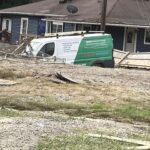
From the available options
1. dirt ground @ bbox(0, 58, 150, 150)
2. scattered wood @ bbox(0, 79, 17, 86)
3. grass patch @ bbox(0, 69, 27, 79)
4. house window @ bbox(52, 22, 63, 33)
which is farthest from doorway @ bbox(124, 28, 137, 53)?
scattered wood @ bbox(0, 79, 17, 86)

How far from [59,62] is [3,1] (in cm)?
4395

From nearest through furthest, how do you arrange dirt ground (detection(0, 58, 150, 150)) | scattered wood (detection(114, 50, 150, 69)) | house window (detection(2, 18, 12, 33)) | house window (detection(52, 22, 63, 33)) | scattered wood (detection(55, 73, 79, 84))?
dirt ground (detection(0, 58, 150, 150)), scattered wood (detection(55, 73, 79, 84)), scattered wood (detection(114, 50, 150, 69)), house window (detection(52, 22, 63, 33)), house window (detection(2, 18, 12, 33))

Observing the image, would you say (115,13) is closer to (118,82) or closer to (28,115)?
(118,82)

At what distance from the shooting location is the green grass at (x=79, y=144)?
8273 millimetres

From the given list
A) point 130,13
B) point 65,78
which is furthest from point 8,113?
point 130,13

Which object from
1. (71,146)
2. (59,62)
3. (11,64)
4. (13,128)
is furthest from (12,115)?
(59,62)

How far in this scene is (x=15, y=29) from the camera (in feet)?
171

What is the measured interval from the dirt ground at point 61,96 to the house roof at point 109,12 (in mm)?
15514

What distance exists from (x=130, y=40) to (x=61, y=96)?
90.0ft

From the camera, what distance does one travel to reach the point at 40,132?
929 cm

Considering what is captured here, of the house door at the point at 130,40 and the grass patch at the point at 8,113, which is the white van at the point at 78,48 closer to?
the house door at the point at 130,40

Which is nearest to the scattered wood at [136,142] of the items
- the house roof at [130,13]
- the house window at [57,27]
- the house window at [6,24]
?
the house roof at [130,13]

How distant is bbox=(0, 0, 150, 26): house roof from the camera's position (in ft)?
131

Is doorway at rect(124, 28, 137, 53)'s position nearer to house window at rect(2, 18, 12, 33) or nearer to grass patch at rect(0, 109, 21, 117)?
house window at rect(2, 18, 12, 33)
